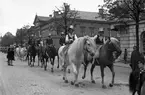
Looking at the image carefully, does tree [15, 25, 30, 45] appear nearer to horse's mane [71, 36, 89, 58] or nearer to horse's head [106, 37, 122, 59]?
horse's mane [71, 36, 89, 58]

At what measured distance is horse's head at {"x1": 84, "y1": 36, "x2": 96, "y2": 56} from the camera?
9541 millimetres

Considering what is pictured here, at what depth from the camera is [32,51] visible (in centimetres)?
1983

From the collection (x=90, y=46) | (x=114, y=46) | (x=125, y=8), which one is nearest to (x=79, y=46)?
(x=90, y=46)

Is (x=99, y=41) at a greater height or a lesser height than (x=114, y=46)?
greater

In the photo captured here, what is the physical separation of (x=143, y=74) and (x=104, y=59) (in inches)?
147

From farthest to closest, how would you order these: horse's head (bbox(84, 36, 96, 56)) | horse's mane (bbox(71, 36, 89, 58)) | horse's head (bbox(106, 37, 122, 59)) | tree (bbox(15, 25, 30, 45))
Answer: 1. tree (bbox(15, 25, 30, 45))
2. horse's mane (bbox(71, 36, 89, 58))
3. horse's head (bbox(106, 37, 122, 59))
4. horse's head (bbox(84, 36, 96, 56))

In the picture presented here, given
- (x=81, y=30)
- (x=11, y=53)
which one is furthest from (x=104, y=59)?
(x=81, y=30)

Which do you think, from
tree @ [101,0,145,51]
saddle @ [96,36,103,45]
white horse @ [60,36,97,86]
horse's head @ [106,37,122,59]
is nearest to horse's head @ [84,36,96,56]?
white horse @ [60,36,97,86]

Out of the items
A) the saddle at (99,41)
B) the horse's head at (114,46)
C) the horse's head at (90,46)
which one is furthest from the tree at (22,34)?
the horse's head at (114,46)

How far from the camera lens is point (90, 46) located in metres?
9.63

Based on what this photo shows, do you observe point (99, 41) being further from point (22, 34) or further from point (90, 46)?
point (22, 34)

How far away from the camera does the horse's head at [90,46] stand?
9541mm

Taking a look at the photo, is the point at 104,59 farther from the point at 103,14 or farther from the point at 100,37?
the point at 103,14

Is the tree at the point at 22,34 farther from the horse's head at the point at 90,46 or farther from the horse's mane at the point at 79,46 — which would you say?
the horse's head at the point at 90,46
